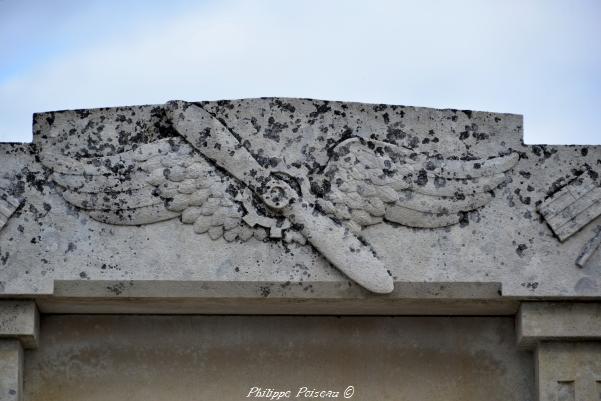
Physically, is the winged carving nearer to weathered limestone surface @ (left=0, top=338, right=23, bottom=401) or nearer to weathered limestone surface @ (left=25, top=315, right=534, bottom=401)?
weathered limestone surface @ (left=25, top=315, right=534, bottom=401)

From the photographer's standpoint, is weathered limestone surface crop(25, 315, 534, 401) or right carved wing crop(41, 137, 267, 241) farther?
weathered limestone surface crop(25, 315, 534, 401)

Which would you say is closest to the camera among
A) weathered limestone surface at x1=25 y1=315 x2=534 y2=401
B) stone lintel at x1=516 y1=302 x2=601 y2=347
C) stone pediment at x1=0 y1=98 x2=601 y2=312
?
stone pediment at x1=0 y1=98 x2=601 y2=312

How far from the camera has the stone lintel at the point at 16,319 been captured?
7.80 m

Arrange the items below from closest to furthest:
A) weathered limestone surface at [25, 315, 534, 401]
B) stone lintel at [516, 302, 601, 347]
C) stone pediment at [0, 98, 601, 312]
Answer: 1. stone pediment at [0, 98, 601, 312]
2. stone lintel at [516, 302, 601, 347]
3. weathered limestone surface at [25, 315, 534, 401]

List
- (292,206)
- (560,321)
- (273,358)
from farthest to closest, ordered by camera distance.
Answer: (273,358), (560,321), (292,206)

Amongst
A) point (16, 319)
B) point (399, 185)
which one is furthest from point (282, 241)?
point (16, 319)

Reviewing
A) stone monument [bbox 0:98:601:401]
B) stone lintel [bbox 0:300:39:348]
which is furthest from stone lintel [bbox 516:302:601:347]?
stone lintel [bbox 0:300:39:348]

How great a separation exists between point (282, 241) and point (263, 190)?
262 mm

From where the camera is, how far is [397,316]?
825 centimetres

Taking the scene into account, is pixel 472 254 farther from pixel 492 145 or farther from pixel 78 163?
pixel 78 163

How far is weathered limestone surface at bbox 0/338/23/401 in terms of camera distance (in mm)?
7812

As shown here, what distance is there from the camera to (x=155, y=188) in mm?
7859

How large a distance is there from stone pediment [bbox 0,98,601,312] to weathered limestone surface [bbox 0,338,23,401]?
310 mm

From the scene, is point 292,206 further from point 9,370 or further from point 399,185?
point 9,370
